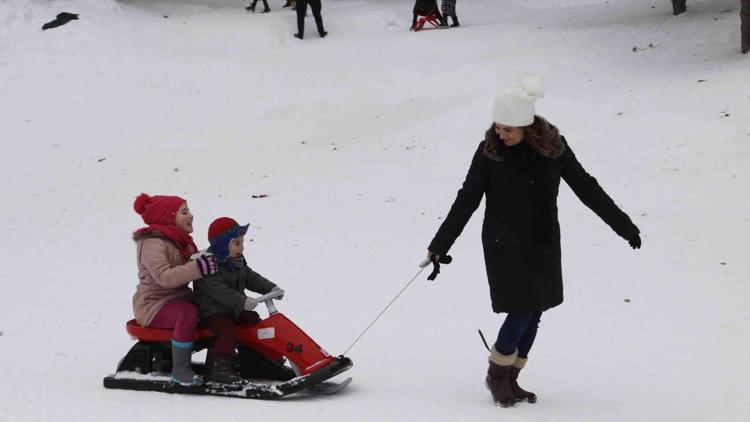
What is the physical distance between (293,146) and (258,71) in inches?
158

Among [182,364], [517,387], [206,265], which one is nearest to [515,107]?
[517,387]

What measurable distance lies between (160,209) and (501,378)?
87.4 inches

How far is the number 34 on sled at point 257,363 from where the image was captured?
19.3 feet

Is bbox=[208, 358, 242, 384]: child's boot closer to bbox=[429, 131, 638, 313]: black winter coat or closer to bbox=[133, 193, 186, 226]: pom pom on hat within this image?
bbox=[133, 193, 186, 226]: pom pom on hat

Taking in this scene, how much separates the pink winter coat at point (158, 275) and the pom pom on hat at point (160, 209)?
10 centimetres

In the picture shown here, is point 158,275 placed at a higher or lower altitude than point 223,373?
higher

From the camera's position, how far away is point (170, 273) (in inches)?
Answer: 230

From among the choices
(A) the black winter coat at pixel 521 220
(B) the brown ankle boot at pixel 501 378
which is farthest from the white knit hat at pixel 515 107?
(B) the brown ankle boot at pixel 501 378

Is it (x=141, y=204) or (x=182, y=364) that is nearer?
(x=182, y=364)

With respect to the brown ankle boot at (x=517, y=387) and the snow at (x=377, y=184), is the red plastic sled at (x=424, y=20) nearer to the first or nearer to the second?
the snow at (x=377, y=184)

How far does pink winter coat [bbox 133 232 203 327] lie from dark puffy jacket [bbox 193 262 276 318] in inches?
4.1

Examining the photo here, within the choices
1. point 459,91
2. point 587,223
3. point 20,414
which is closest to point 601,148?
point 587,223

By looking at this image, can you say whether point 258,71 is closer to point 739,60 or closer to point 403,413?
point 739,60

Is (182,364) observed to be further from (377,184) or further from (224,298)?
(377,184)
